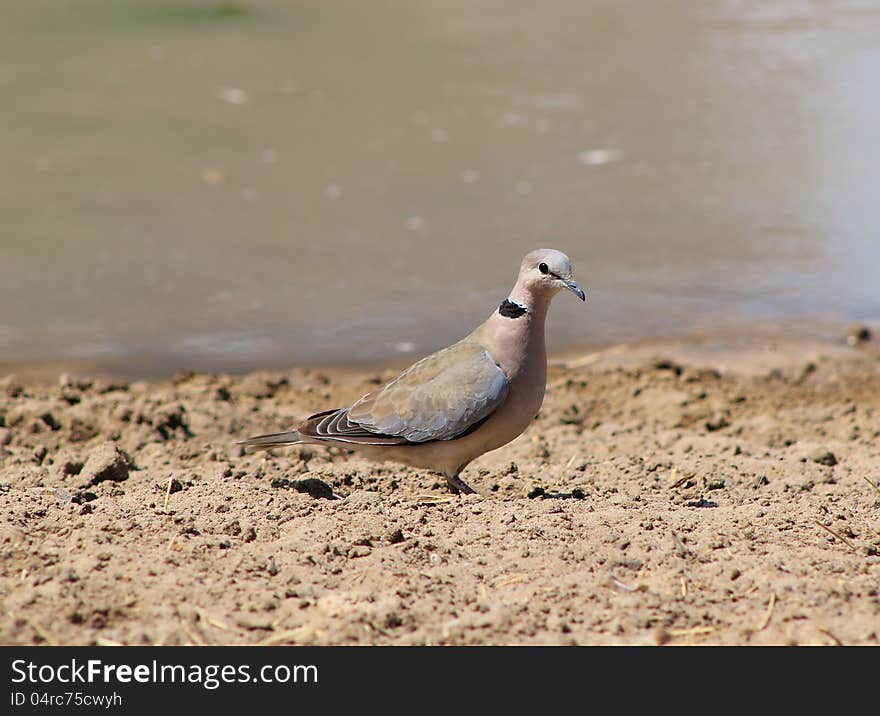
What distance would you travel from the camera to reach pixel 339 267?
812 centimetres

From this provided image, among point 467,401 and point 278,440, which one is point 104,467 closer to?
point 278,440

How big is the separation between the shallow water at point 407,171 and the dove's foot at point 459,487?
2041 mm

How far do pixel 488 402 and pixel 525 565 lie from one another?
112cm

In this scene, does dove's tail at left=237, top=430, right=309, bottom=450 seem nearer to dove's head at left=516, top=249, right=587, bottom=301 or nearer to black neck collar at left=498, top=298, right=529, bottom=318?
black neck collar at left=498, top=298, right=529, bottom=318

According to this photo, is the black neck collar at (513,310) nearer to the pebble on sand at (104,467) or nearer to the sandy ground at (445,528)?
the sandy ground at (445,528)

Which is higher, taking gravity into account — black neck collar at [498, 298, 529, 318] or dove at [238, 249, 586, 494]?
black neck collar at [498, 298, 529, 318]

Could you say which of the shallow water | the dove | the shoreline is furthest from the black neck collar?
the shallow water

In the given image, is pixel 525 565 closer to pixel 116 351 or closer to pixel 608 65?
pixel 116 351

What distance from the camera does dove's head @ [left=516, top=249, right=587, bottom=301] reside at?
4816 mm

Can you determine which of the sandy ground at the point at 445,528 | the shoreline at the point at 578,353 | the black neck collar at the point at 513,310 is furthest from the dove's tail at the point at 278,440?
the shoreline at the point at 578,353

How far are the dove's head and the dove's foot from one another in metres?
0.87

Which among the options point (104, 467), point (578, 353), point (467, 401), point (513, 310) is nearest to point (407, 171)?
point (578, 353)

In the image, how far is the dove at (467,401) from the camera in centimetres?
483

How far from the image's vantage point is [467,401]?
483cm
